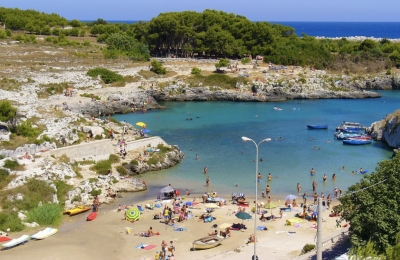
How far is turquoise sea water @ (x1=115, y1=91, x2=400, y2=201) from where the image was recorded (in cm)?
4103

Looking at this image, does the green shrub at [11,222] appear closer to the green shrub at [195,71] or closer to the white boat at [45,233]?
the white boat at [45,233]

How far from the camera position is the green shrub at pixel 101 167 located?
39.9 meters

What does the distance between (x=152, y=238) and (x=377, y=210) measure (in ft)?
42.0

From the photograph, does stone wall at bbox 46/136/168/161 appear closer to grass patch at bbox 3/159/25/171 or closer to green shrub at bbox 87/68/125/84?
grass patch at bbox 3/159/25/171

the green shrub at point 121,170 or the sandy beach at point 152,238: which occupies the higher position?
the green shrub at point 121,170

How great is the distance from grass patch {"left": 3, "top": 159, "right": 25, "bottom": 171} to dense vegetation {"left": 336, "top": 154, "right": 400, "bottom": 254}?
2198 centimetres

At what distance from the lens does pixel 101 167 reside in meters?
40.4

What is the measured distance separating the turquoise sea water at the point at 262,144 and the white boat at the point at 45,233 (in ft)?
31.3

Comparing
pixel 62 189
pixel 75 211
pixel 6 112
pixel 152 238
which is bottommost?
pixel 152 238

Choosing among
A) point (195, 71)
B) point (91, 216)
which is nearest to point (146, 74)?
point (195, 71)

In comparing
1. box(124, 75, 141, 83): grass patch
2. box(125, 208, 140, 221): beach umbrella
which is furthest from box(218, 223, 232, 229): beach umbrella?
box(124, 75, 141, 83): grass patch

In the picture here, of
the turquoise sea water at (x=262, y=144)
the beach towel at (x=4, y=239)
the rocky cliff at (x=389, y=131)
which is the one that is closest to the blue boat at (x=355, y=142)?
the turquoise sea water at (x=262, y=144)

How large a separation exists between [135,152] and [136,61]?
49948mm

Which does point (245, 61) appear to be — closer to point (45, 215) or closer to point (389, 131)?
point (389, 131)
